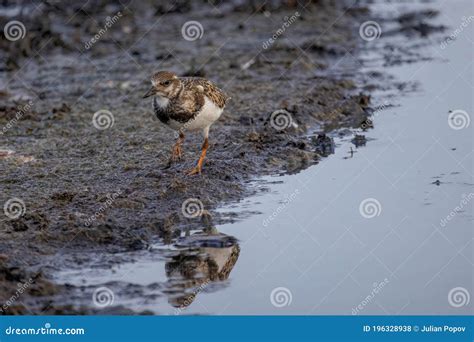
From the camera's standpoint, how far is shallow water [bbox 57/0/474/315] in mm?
7520

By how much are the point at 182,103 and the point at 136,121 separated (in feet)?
8.90

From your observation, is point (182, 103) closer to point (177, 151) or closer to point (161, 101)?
point (161, 101)

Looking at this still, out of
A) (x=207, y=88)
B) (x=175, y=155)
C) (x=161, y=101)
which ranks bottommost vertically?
(x=175, y=155)

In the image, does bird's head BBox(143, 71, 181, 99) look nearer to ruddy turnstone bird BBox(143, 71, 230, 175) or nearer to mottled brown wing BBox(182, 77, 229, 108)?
ruddy turnstone bird BBox(143, 71, 230, 175)

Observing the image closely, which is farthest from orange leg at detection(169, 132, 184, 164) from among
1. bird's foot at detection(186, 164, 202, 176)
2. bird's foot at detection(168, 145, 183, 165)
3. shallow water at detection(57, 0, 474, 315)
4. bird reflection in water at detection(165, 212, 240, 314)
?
bird reflection in water at detection(165, 212, 240, 314)

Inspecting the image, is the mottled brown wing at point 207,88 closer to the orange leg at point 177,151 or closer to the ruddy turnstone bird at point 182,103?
the ruddy turnstone bird at point 182,103

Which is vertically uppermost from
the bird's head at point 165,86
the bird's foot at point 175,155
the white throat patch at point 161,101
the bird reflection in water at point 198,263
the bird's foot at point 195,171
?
the bird's head at point 165,86

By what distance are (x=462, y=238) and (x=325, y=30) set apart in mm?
9095

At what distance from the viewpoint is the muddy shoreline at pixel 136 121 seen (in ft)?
27.9

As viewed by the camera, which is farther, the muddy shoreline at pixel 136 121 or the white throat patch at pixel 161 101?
the white throat patch at pixel 161 101

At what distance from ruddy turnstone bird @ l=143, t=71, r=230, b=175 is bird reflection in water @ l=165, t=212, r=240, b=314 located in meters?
1.46

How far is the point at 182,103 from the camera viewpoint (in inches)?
393

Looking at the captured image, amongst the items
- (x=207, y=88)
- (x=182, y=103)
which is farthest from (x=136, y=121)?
(x=182, y=103)

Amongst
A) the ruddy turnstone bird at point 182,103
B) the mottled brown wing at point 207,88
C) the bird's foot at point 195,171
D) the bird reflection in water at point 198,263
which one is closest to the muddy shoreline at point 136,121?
the bird's foot at point 195,171
